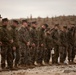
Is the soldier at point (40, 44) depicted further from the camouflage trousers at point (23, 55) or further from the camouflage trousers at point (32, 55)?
the camouflage trousers at point (23, 55)

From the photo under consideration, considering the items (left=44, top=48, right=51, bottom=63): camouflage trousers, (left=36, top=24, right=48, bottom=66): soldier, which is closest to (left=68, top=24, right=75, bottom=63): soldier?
(left=44, top=48, right=51, bottom=63): camouflage trousers

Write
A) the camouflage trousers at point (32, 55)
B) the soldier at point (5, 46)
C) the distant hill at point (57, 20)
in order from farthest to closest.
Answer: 1. the distant hill at point (57, 20)
2. the camouflage trousers at point (32, 55)
3. the soldier at point (5, 46)

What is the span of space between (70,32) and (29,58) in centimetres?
436

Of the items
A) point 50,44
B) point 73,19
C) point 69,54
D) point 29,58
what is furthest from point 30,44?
point 73,19

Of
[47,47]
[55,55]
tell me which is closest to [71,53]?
[55,55]

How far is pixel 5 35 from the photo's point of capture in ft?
59.9

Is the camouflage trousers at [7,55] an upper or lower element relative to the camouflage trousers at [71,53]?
upper

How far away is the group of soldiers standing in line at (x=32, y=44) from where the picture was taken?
18.3 m

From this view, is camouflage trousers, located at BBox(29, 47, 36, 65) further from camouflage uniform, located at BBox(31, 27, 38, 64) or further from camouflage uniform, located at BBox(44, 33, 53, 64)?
camouflage uniform, located at BBox(44, 33, 53, 64)

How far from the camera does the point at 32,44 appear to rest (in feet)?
67.6

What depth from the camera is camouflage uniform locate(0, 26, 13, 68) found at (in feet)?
59.8

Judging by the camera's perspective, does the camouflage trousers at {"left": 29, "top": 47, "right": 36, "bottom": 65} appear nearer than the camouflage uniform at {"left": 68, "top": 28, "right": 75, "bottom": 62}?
Yes

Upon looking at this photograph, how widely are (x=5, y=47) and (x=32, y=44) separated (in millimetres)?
2641

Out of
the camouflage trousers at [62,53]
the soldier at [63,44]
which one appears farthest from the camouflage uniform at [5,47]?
the soldier at [63,44]
